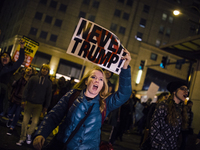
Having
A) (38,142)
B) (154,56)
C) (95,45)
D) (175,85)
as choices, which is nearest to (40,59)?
Result: (154,56)

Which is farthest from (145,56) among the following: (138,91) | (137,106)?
(137,106)

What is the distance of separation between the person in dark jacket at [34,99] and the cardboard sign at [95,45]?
1.52 meters

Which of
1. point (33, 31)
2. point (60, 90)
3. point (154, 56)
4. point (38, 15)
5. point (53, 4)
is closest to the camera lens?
point (60, 90)

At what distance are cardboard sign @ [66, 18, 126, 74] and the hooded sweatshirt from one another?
5.01 feet

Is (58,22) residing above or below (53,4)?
below

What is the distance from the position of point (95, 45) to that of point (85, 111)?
248 centimetres

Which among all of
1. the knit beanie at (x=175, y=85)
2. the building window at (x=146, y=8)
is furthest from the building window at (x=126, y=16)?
the knit beanie at (x=175, y=85)

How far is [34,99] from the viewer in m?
5.25

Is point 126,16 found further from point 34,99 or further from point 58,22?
point 34,99

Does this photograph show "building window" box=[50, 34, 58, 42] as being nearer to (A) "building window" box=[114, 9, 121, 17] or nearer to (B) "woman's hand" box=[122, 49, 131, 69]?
(A) "building window" box=[114, 9, 121, 17]

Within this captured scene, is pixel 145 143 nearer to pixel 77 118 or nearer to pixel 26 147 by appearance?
pixel 77 118

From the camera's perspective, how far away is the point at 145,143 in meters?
3.51

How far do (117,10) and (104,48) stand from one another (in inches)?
1204

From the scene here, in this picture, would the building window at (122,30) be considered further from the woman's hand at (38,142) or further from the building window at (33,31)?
the woman's hand at (38,142)
